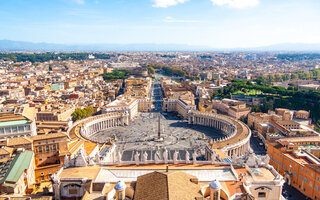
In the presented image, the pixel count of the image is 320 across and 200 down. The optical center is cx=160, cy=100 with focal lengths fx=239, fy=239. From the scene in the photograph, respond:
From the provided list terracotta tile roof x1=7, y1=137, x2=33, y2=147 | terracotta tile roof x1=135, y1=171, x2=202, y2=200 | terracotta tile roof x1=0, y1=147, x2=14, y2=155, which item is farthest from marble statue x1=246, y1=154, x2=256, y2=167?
terracotta tile roof x1=0, y1=147, x2=14, y2=155

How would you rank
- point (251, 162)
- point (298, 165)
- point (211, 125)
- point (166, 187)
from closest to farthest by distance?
1. point (166, 187)
2. point (251, 162)
3. point (298, 165)
4. point (211, 125)

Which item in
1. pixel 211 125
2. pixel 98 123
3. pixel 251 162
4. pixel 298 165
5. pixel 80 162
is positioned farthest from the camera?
pixel 211 125

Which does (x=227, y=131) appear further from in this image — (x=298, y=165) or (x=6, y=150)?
(x=6, y=150)

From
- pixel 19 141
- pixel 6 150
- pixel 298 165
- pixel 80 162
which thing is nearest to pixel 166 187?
pixel 80 162

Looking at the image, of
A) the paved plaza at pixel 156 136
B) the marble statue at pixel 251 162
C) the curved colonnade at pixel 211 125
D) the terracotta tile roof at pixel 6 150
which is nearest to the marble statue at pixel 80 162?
the terracotta tile roof at pixel 6 150

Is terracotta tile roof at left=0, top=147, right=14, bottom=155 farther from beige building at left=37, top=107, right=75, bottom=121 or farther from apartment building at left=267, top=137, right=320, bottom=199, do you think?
apartment building at left=267, top=137, right=320, bottom=199

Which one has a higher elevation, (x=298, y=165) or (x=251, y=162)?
(x=251, y=162)

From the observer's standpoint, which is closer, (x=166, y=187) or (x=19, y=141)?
(x=166, y=187)

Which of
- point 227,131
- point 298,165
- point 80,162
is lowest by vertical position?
point 227,131

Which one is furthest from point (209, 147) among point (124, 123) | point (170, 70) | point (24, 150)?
point (170, 70)
